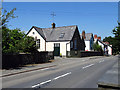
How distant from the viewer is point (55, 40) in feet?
112

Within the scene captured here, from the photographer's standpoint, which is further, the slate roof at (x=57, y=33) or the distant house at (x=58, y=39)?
the slate roof at (x=57, y=33)

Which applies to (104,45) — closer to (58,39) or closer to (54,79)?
(58,39)

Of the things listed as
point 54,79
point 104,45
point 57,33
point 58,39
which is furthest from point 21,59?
point 104,45

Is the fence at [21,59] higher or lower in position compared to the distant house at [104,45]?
lower

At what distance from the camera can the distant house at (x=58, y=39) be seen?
3312cm

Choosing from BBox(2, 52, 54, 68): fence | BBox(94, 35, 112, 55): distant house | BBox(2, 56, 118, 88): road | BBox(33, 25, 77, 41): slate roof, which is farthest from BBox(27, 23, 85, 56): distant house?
BBox(94, 35, 112, 55): distant house

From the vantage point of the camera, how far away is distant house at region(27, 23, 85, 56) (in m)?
33.1

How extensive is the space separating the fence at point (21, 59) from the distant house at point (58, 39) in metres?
12.4

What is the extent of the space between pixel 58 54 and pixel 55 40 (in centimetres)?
388

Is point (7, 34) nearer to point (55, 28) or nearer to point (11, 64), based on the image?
point (11, 64)

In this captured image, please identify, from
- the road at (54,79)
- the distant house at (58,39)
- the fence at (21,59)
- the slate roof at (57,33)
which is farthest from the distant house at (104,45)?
the road at (54,79)

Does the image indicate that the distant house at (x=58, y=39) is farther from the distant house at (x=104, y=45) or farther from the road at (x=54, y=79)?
the distant house at (x=104, y=45)

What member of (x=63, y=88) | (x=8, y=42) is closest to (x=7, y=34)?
(x=8, y=42)

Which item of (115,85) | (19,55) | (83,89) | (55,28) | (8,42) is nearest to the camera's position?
(115,85)
